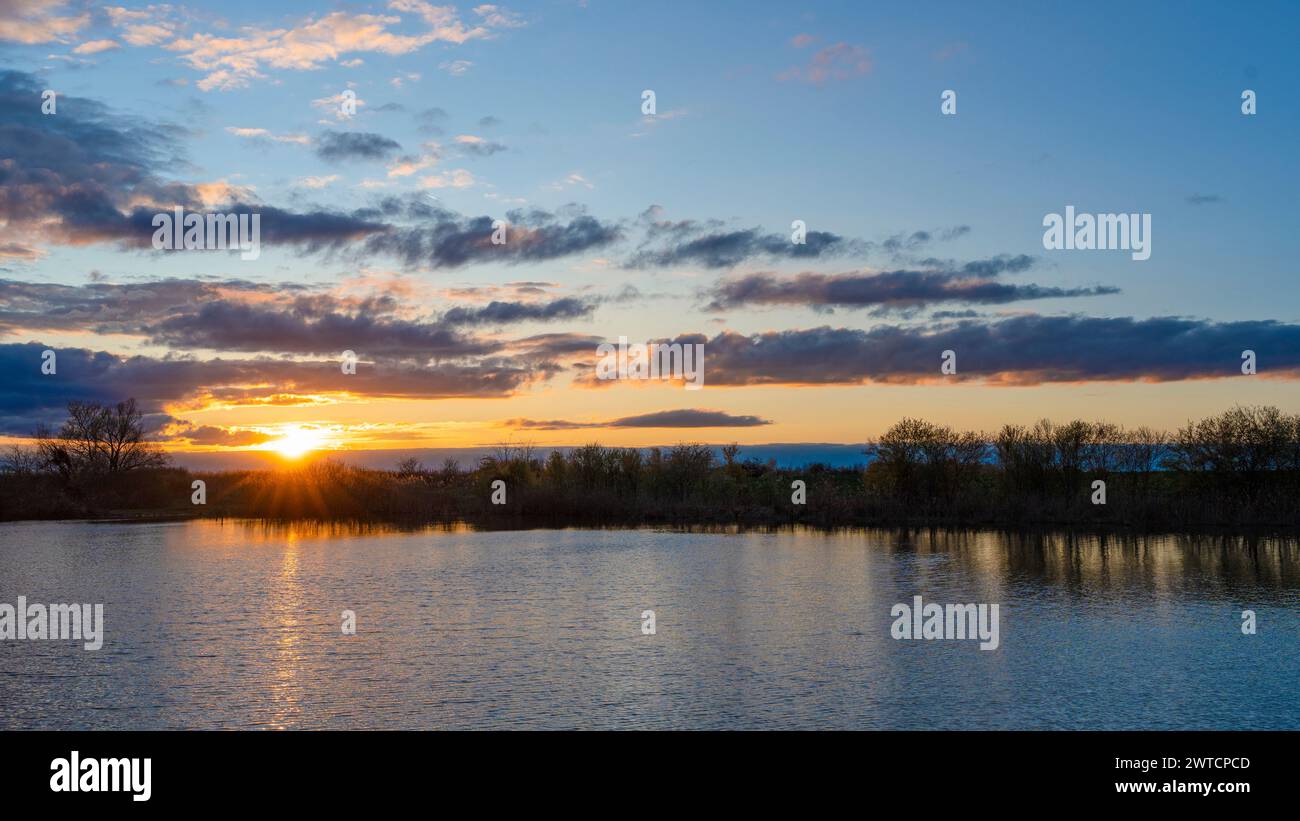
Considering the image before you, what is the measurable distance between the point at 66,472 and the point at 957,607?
57988 mm

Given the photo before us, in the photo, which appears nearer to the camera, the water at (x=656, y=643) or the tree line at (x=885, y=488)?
the water at (x=656, y=643)

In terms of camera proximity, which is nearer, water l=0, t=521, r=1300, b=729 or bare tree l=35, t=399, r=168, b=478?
water l=0, t=521, r=1300, b=729

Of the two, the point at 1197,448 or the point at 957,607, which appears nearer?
the point at 957,607

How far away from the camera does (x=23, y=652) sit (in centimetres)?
1467

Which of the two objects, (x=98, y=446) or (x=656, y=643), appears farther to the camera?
(x=98, y=446)

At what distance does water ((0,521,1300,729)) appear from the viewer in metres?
11.3

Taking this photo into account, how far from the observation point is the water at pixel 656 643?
445 inches

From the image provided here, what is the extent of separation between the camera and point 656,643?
14906 mm

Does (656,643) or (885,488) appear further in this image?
(885,488)

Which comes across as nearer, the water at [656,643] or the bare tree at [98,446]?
the water at [656,643]

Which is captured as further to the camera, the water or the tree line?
the tree line
